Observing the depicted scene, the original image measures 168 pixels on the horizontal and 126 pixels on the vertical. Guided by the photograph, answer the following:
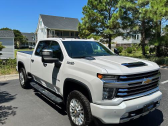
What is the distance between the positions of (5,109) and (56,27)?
34.3 m

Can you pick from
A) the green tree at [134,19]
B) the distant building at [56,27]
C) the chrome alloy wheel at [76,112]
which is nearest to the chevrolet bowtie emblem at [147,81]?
the chrome alloy wheel at [76,112]

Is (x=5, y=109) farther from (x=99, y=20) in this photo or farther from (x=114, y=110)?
(x=99, y=20)

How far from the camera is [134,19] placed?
14.3m

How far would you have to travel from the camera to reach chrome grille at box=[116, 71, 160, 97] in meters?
2.68

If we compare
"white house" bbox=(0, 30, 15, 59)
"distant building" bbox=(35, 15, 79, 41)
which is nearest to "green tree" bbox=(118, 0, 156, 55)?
"white house" bbox=(0, 30, 15, 59)

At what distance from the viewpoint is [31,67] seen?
5.15 metres

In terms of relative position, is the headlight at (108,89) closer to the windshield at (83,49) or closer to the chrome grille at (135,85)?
the chrome grille at (135,85)

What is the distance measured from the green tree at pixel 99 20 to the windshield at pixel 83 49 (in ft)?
34.3

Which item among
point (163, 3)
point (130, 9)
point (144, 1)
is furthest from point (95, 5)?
point (163, 3)

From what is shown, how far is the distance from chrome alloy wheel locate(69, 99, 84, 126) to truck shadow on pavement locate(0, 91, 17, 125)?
161cm

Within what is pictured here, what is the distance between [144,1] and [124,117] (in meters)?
11.7

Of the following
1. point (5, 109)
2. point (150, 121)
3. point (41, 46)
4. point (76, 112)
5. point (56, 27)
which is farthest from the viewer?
point (56, 27)

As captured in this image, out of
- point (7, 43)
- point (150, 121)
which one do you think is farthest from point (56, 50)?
point (7, 43)

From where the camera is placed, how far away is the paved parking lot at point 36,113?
3.58 m
